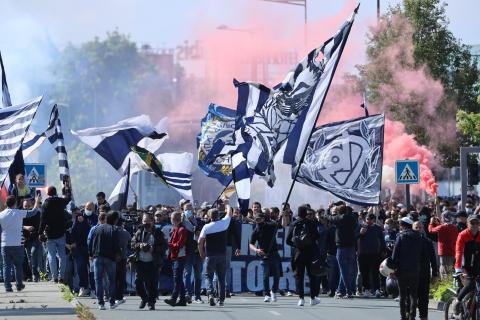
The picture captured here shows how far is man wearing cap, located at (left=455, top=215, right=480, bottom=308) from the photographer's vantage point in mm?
20250

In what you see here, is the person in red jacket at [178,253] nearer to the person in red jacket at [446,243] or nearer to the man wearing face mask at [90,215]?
the man wearing face mask at [90,215]

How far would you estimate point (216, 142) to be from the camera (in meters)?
36.1

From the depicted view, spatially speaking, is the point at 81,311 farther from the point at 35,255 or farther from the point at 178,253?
the point at 35,255

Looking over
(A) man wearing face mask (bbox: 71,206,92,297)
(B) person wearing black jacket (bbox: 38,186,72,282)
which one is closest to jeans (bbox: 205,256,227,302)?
(B) person wearing black jacket (bbox: 38,186,72,282)

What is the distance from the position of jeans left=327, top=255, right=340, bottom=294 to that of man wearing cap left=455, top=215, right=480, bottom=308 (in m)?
9.74

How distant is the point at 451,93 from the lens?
5000cm

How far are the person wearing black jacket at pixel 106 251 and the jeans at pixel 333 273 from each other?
21.8ft

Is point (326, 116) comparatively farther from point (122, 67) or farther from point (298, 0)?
point (122, 67)

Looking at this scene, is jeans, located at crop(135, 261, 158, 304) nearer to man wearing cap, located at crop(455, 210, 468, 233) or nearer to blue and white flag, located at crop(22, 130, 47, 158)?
man wearing cap, located at crop(455, 210, 468, 233)

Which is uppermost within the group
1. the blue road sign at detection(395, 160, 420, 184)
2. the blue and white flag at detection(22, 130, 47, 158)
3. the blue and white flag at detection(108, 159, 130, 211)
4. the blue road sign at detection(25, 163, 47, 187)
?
the blue and white flag at detection(22, 130, 47, 158)

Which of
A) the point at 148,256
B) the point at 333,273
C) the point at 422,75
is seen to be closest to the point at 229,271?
the point at 333,273

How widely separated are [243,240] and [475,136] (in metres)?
16.8

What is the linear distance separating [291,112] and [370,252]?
4254mm

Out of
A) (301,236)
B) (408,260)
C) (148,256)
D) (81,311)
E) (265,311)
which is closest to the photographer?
(81,311)
